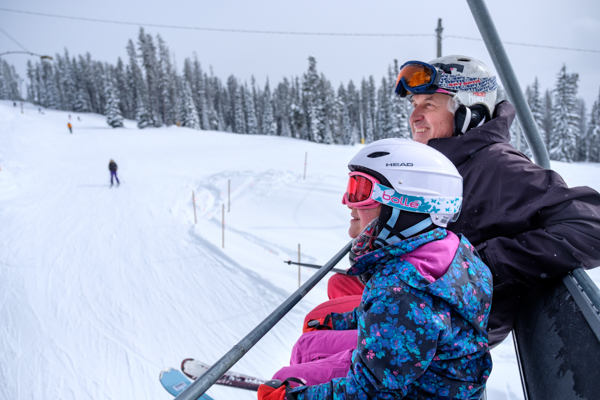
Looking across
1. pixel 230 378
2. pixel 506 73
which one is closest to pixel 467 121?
pixel 506 73

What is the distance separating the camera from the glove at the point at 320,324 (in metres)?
2.27

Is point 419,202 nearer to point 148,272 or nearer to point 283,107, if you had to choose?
point 148,272

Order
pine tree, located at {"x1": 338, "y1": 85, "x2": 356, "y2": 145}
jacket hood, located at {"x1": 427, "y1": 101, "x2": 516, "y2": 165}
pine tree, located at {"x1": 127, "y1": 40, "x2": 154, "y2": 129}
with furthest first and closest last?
pine tree, located at {"x1": 338, "y1": 85, "x2": 356, "y2": 145}, pine tree, located at {"x1": 127, "y1": 40, "x2": 154, "y2": 129}, jacket hood, located at {"x1": 427, "y1": 101, "x2": 516, "y2": 165}

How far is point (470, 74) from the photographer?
221 centimetres

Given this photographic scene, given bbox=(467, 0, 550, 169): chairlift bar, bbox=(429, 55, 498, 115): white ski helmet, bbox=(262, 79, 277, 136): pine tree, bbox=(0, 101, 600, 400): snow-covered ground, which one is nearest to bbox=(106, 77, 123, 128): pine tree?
bbox=(262, 79, 277, 136): pine tree

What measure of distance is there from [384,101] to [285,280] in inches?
1886

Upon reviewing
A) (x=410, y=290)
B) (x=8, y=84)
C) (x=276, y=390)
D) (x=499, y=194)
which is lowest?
(x=276, y=390)

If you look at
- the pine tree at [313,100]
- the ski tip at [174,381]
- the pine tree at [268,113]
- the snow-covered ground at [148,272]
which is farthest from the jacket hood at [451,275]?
the pine tree at [268,113]

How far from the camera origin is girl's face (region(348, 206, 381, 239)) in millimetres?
1613

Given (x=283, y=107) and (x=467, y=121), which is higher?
(x=283, y=107)

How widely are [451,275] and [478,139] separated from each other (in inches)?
41.9

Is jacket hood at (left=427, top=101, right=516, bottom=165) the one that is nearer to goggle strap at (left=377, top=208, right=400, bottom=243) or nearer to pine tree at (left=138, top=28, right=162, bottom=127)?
goggle strap at (left=377, top=208, right=400, bottom=243)

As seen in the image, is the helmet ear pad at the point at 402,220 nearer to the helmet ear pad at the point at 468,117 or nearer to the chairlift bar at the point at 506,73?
the helmet ear pad at the point at 468,117

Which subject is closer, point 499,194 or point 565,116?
point 499,194
